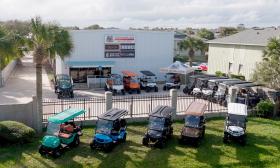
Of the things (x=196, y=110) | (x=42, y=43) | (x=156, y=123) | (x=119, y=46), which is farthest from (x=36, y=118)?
(x=119, y=46)

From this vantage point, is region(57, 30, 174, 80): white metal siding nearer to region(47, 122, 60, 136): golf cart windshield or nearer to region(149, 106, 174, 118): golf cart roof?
region(149, 106, 174, 118): golf cart roof

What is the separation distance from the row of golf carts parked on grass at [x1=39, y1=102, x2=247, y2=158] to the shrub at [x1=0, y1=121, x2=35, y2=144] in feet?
4.35

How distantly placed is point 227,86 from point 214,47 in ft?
51.5

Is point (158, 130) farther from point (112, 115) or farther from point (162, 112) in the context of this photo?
point (112, 115)

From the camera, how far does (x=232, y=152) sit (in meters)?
14.8

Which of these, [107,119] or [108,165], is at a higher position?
[107,119]

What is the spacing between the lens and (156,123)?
15367mm

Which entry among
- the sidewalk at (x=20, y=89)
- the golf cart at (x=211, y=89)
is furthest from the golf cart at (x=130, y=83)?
the sidewalk at (x=20, y=89)

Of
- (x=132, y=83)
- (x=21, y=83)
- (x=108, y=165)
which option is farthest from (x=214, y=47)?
(x=108, y=165)

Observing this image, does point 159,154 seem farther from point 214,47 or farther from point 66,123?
point 214,47

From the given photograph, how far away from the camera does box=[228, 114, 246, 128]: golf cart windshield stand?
52.6 feet

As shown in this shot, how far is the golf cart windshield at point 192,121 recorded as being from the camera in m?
15.8

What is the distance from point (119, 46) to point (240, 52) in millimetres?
13073

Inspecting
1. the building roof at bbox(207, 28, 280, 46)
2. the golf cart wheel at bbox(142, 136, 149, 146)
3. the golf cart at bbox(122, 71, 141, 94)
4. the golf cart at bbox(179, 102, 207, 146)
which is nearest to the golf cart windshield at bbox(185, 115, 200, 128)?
the golf cart at bbox(179, 102, 207, 146)
